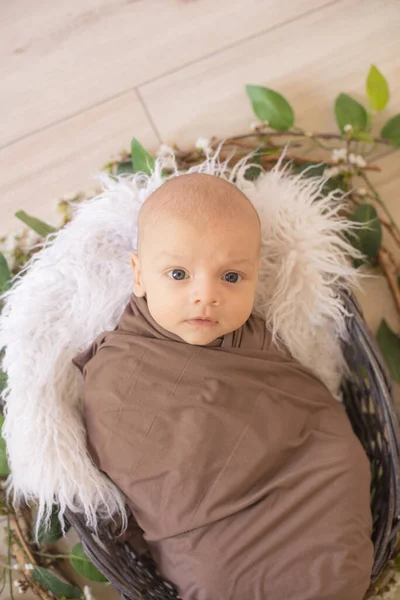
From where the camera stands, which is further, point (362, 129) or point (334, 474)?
point (362, 129)

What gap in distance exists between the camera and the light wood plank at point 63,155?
130cm

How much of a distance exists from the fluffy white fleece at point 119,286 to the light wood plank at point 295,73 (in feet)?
0.84

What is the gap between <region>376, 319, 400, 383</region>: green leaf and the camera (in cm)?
119

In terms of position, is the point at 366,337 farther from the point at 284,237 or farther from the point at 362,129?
the point at 362,129

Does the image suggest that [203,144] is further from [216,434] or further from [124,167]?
[216,434]

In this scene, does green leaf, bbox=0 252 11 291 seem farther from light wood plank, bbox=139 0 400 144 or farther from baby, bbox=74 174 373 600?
light wood plank, bbox=139 0 400 144

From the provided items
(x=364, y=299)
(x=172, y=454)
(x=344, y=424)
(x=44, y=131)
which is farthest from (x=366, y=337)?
(x=44, y=131)

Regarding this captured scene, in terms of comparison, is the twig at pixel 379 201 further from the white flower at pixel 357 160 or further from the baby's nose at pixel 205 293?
the baby's nose at pixel 205 293

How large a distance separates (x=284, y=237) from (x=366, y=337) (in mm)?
258

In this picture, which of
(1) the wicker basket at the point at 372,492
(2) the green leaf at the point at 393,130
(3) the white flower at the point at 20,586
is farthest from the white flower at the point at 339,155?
(3) the white flower at the point at 20,586

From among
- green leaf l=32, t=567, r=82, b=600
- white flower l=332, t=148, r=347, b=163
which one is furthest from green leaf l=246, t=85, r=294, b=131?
green leaf l=32, t=567, r=82, b=600

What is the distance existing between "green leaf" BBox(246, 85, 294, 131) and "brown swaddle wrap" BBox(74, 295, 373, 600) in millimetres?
547

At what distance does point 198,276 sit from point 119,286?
0.27 metres

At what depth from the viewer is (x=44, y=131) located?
1.32m
